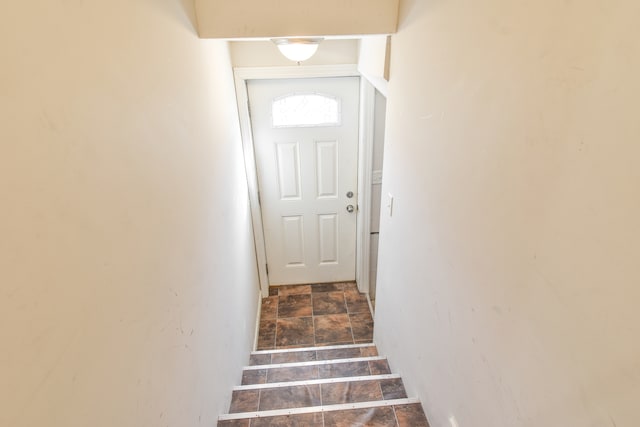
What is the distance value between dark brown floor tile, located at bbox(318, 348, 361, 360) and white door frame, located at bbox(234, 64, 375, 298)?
2.45 ft

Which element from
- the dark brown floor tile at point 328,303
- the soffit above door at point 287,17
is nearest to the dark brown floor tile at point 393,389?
the dark brown floor tile at point 328,303

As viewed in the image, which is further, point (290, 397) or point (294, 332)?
point (294, 332)

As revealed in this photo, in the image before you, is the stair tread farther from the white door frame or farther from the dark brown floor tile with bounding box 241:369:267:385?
the white door frame

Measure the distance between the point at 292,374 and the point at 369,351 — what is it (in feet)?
2.16

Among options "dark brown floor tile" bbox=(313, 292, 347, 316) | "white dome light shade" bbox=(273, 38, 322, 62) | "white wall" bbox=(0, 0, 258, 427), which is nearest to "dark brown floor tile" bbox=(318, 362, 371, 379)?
"dark brown floor tile" bbox=(313, 292, 347, 316)

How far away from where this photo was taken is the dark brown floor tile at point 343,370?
237cm

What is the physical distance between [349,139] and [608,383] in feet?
8.07

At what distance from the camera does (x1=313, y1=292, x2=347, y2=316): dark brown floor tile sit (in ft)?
10.9

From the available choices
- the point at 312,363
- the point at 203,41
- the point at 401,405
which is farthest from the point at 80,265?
the point at 312,363

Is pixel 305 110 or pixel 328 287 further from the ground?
pixel 305 110

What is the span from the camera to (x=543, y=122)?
2.47 feet

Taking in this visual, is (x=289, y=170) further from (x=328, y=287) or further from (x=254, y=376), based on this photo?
(x=254, y=376)

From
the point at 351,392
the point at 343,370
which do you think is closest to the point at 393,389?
the point at 351,392

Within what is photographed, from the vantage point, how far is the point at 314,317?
327cm
